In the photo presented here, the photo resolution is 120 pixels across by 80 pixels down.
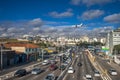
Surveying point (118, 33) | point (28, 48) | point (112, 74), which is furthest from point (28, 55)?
point (118, 33)

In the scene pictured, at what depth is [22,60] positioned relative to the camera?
289ft

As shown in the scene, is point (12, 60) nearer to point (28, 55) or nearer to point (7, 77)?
point (28, 55)

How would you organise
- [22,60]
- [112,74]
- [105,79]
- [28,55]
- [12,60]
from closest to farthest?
1. [105,79]
2. [112,74]
3. [12,60]
4. [22,60]
5. [28,55]

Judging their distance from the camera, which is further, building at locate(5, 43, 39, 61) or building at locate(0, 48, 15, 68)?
building at locate(5, 43, 39, 61)

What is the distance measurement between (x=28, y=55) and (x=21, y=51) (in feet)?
15.0

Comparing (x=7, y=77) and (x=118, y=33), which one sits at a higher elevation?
(x=118, y=33)

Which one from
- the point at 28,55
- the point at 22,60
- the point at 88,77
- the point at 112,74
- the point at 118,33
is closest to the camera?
the point at 88,77

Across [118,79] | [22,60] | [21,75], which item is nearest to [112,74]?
[118,79]

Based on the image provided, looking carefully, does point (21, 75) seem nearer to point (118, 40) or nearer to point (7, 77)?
point (7, 77)

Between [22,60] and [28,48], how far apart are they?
952cm

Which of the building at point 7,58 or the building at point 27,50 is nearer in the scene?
the building at point 7,58

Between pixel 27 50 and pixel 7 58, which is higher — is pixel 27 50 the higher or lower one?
the higher one

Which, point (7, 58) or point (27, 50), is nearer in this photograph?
point (7, 58)

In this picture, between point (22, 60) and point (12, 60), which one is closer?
point (12, 60)
